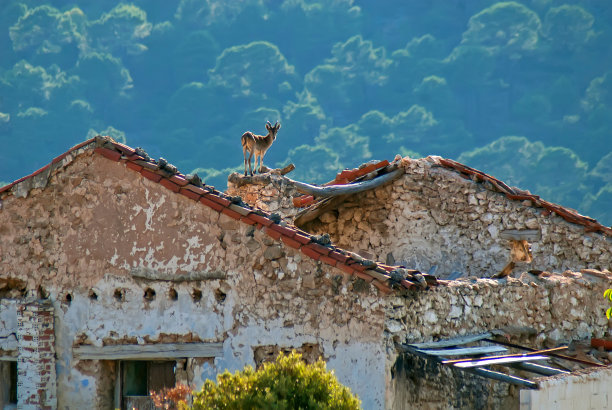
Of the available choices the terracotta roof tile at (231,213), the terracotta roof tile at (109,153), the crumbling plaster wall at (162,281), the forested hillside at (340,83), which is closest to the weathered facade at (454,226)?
the crumbling plaster wall at (162,281)

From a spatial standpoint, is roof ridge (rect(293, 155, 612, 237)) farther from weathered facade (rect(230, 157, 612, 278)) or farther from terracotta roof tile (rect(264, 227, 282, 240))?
terracotta roof tile (rect(264, 227, 282, 240))

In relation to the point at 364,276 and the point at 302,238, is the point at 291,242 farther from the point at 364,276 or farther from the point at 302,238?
the point at 364,276

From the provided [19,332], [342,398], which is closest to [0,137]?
[19,332]

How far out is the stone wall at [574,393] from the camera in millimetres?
9031

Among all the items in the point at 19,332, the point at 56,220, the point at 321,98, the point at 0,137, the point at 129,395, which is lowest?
the point at 129,395

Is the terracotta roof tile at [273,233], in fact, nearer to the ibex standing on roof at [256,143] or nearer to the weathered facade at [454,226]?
the ibex standing on roof at [256,143]

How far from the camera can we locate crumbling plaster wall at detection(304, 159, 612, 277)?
48.9 feet

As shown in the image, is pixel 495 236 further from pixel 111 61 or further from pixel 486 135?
pixel 111 61

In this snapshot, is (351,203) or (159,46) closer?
(351,203)

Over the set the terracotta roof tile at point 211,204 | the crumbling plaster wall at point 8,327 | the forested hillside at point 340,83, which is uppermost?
the forested hillside at point 340,83

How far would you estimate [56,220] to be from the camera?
37.2 ft

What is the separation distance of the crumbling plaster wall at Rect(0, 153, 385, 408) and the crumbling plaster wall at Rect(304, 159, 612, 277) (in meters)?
4.34

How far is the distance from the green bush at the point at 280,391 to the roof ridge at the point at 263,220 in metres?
2.25

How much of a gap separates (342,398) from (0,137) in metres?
39.6
